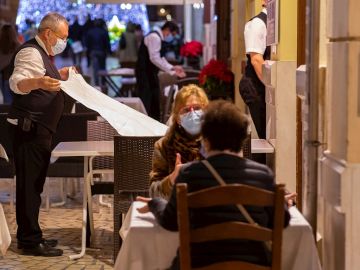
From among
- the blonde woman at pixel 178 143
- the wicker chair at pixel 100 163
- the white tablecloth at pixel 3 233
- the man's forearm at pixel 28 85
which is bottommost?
the white tablecloth at pixel 3 233

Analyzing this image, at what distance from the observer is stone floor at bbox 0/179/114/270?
7.79 metres

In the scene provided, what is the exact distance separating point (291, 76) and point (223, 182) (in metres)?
3.95

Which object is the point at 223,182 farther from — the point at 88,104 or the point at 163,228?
the point at 88,104

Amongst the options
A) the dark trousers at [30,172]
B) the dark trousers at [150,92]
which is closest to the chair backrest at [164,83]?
the dark trousers at [150,92]

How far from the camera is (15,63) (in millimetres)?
8000

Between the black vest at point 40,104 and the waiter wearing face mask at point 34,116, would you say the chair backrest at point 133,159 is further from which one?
the black vest at point 40,104

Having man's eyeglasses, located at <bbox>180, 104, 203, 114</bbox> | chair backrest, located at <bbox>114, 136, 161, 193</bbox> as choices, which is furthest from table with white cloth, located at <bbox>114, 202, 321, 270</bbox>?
chair backrest, located at <bbox>114, 136, 161, 193</bbox>

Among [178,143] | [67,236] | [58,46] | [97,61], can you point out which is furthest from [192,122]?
[97,61]

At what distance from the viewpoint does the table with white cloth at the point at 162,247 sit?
15.2 ft

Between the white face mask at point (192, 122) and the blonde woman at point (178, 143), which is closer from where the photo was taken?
the white face mask at point (192, 122)

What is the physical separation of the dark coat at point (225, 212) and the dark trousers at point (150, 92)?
1162 centimetres

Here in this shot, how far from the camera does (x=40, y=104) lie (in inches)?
314

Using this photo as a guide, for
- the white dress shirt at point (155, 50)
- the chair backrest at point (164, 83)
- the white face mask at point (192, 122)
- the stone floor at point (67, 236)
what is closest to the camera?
the white face mask at point (192, 122)

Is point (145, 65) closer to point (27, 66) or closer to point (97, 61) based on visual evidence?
point (27, 66)
